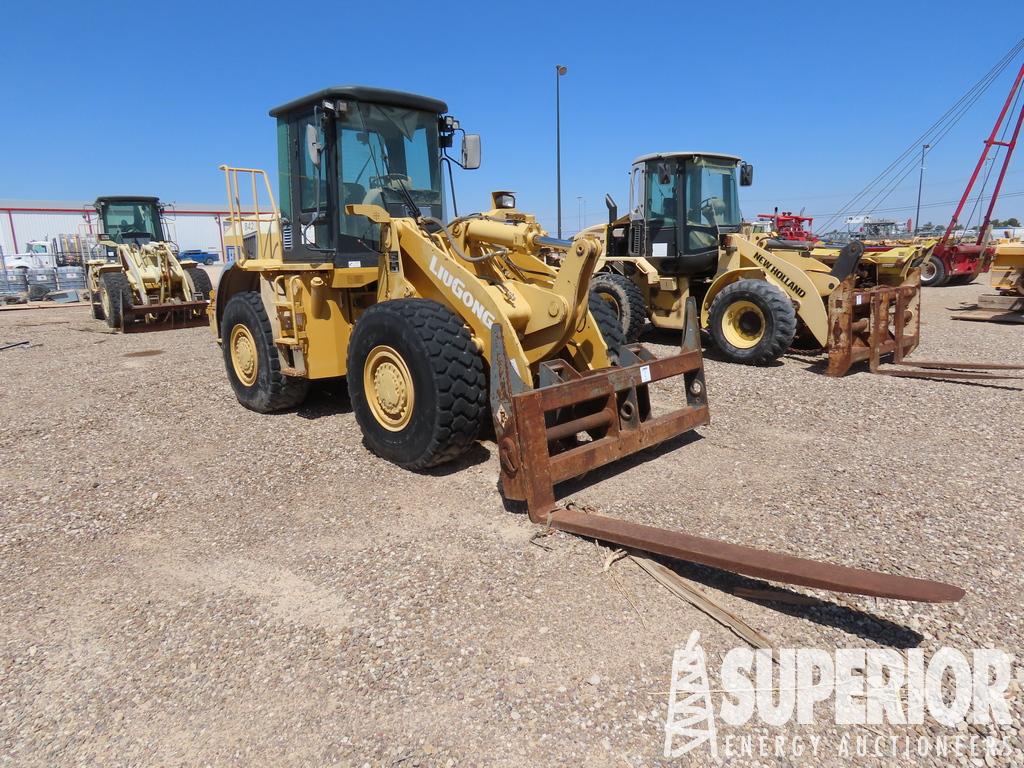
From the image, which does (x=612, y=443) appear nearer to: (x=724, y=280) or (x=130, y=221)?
(x=724, y=280)

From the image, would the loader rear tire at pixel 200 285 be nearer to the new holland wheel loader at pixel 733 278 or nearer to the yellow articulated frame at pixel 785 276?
the new holland wheel loader at pixel 733 278

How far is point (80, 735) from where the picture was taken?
236 centimetres

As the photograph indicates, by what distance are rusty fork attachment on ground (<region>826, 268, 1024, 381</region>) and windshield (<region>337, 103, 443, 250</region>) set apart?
15.1 feet

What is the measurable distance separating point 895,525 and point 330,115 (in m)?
4.82

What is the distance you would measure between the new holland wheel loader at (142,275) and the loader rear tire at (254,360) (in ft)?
24.5

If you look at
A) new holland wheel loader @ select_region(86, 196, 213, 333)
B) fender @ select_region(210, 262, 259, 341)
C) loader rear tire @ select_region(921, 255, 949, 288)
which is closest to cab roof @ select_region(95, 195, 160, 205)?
new holland wheel loader @ select_region(86, 196, 213, 333)

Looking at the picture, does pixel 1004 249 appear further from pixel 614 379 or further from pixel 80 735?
pixel 80 735

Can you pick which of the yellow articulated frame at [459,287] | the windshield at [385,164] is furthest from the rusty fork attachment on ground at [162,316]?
the windshield at [385,164]

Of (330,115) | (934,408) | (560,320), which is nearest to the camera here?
(560,320)

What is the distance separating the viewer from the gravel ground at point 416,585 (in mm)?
2346

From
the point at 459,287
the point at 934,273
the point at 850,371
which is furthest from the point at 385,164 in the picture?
the point at 934,273

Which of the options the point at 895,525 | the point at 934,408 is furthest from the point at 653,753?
the point at 934,408

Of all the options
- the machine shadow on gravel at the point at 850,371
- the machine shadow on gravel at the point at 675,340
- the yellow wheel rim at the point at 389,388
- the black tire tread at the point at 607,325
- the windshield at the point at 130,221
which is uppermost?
the windshield at the point at 130,221

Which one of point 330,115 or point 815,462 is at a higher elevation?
point 330,115
